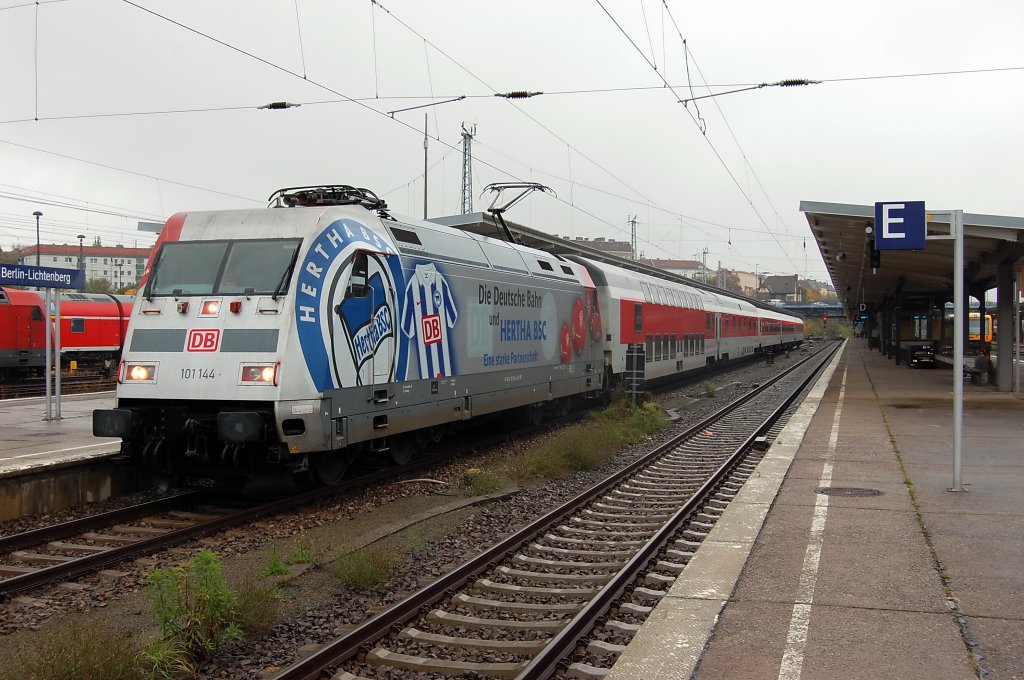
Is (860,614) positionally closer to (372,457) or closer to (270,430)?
(270,430)

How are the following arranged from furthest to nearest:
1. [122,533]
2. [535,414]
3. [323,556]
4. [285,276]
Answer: [535,414], [285,276], [122,533], [323,556]

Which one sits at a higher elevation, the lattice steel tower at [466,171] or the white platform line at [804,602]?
the lattice steel tower at [466,171]

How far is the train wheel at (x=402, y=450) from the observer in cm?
1116

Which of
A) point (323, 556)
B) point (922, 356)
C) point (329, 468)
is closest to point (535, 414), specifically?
point (329, 468)

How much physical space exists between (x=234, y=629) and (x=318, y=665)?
29.2 inches

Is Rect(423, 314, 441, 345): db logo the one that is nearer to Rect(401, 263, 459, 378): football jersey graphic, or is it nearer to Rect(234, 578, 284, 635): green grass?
Rect(401, 263, 459, 378): football jersey graphic

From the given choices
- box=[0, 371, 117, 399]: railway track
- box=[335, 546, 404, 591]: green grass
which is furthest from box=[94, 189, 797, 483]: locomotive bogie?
box=[0, 371, 117, 399]: railway track

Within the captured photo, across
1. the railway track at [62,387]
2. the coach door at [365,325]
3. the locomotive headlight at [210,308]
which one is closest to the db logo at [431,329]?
the coach door at [365,325]

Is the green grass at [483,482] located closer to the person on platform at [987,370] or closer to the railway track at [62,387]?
the railway track at [62,387]

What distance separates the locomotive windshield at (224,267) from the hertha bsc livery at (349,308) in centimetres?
32

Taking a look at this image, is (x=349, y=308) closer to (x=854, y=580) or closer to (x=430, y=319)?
(x=430, y=319)

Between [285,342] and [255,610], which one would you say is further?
[285,342]

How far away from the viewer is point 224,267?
9.04 meters

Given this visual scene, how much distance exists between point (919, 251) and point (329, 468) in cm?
2027
